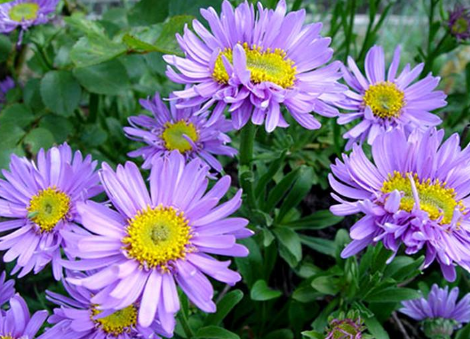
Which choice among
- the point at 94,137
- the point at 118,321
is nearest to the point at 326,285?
the point at 118,321

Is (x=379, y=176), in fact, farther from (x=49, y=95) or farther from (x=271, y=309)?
(x=49, y=95)

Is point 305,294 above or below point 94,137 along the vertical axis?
below

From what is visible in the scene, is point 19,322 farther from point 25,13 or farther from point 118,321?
point 25,13

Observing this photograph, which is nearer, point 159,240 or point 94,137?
point 159,240

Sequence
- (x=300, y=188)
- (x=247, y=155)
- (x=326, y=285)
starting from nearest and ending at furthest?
(x=247, y=155) → (x=326, y=285) → (x=300, y=188)

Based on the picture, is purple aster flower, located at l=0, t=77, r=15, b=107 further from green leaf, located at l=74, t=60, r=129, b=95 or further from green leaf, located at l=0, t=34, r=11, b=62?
green leaf, located at l=74, t=60, r=129, b=95

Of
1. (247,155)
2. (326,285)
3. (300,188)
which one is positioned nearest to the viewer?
(247,155)

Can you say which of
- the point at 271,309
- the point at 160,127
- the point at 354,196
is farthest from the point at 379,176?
the point at 271,309

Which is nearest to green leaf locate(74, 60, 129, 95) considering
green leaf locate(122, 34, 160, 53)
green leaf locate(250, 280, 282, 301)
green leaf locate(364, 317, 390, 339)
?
green leaf locate(122, 34, 160, 53)
